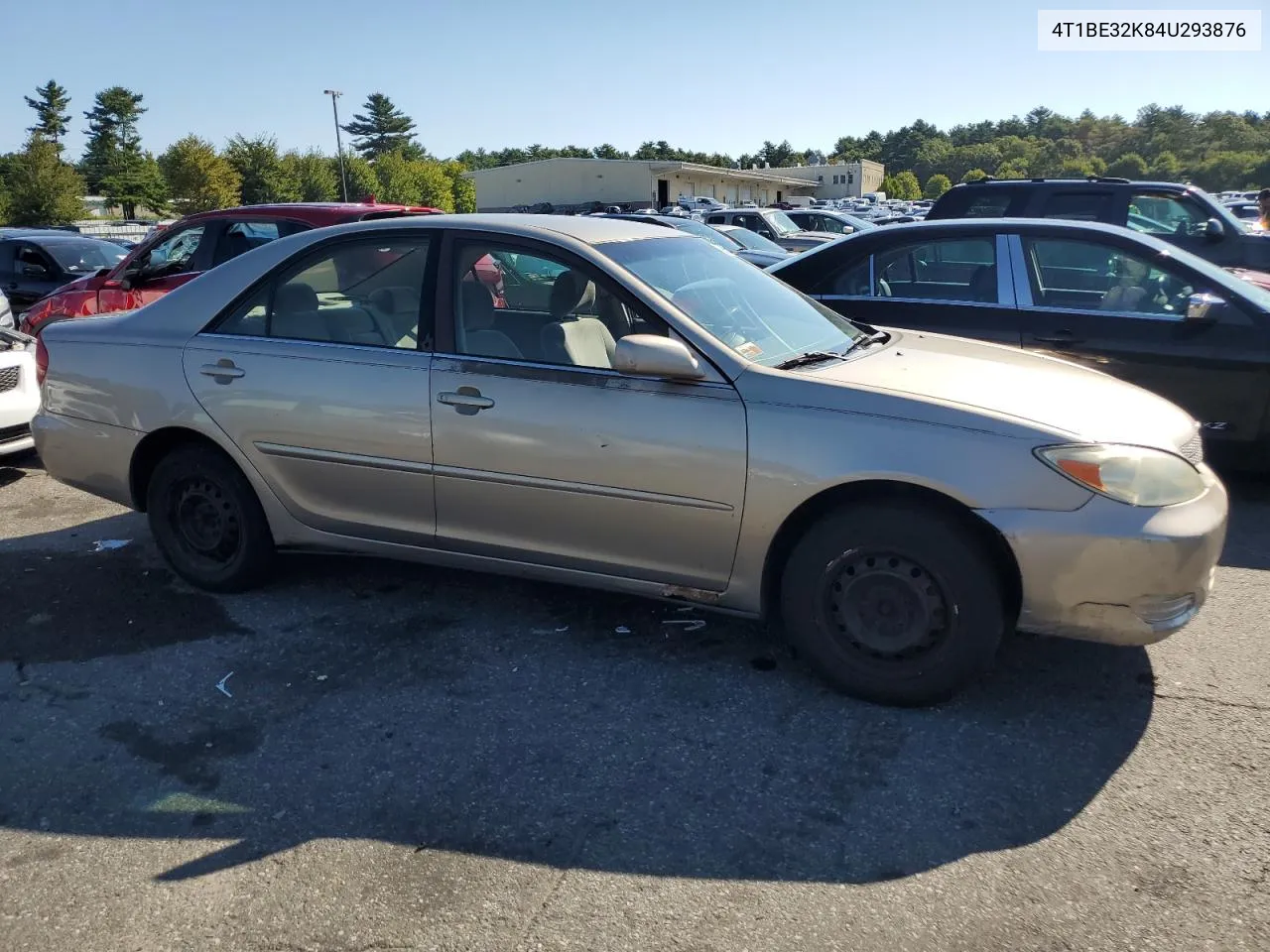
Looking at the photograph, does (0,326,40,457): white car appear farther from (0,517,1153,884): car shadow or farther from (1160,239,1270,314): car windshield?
(1160,239,1270,314): car windshield

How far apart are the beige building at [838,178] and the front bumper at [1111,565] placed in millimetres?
95713

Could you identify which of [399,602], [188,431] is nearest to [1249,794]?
[399,602]

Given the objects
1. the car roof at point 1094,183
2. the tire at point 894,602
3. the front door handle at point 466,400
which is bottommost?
the tire at point 894,602

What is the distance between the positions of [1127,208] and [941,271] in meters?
4.07

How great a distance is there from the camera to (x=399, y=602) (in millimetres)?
4426

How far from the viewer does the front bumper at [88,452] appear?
450 cm

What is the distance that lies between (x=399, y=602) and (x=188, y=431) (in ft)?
3.97

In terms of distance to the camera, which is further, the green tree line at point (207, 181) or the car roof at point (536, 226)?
the green tree line at point (207, 181)

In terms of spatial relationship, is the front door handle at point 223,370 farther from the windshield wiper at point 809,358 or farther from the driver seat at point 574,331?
the windshield wiper at point 809,358

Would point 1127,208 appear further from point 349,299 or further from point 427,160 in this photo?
point 427,160

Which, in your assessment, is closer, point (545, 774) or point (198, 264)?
point (545, 774)

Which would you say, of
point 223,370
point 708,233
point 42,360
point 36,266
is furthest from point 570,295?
point 708,233

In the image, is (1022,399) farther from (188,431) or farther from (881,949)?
(188,431)

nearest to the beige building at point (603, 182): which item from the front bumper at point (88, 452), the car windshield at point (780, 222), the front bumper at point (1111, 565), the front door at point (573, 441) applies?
the car windshield at point (780, 222)
